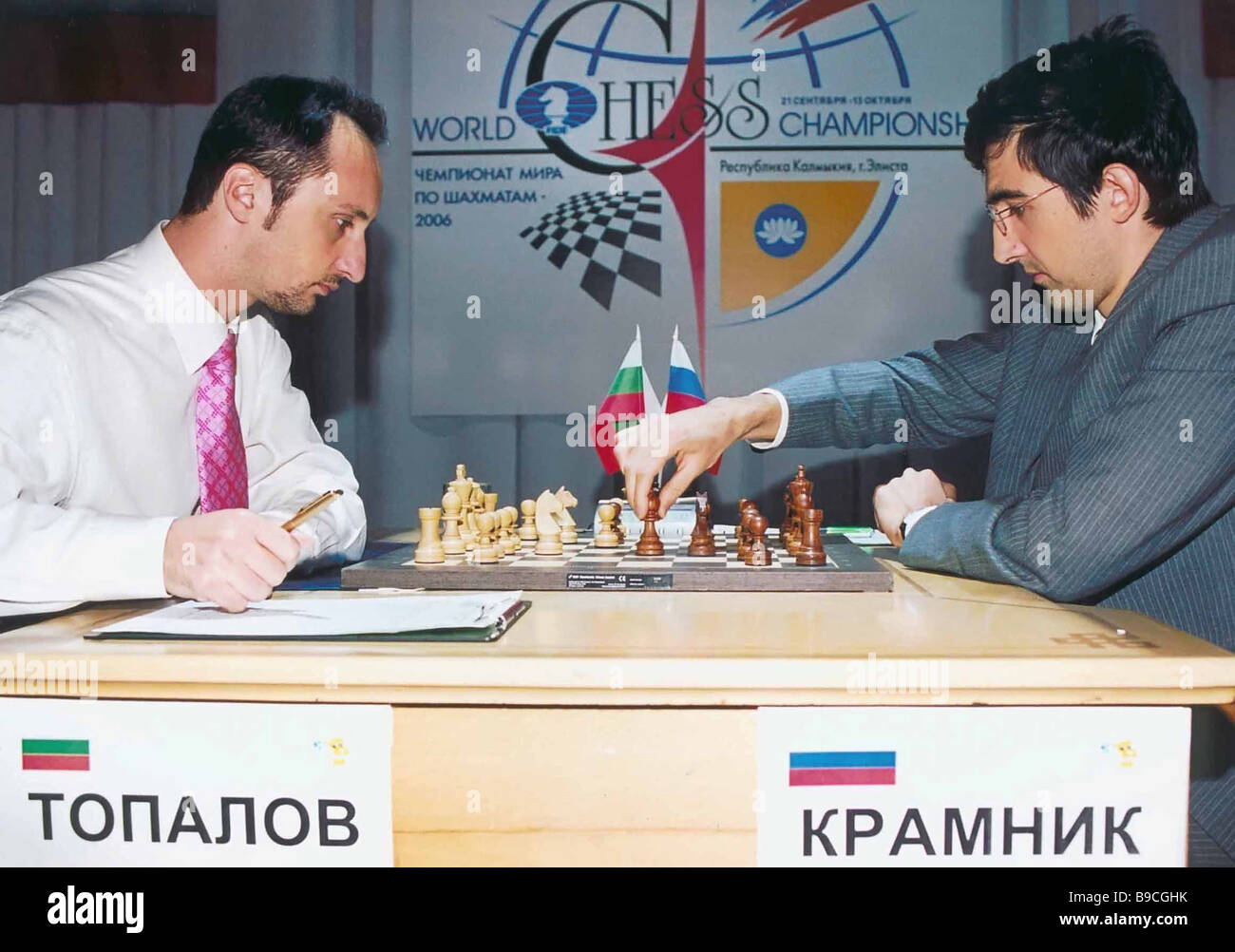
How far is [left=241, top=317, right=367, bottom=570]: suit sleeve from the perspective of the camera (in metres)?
1.86

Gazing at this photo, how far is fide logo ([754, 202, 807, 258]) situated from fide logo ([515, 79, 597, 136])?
74 centimetres

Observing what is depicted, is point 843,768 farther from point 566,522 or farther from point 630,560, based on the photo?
point 566,522

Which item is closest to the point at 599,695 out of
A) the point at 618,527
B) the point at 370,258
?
the point at 618,527

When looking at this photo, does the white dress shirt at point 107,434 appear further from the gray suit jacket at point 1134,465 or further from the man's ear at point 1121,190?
the man's ear at point 1121,190

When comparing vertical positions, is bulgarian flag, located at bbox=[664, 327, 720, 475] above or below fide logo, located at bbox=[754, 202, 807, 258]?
below

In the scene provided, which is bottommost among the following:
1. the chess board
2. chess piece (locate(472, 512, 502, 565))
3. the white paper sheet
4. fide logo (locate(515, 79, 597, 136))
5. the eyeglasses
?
the white paper sheet

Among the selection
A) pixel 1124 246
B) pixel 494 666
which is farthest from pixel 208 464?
pixel 1124 246

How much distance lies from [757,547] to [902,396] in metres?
0.90

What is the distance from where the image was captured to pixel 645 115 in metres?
3.49

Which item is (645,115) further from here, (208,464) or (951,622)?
(951,622)

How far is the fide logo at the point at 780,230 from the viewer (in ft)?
11.3

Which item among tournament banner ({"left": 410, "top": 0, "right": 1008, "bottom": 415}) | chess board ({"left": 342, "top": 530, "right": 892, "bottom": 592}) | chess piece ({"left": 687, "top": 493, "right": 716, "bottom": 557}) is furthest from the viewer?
tournament banner ({"left": 410, "top": 0, "right": 1008, "bottom": 415})
